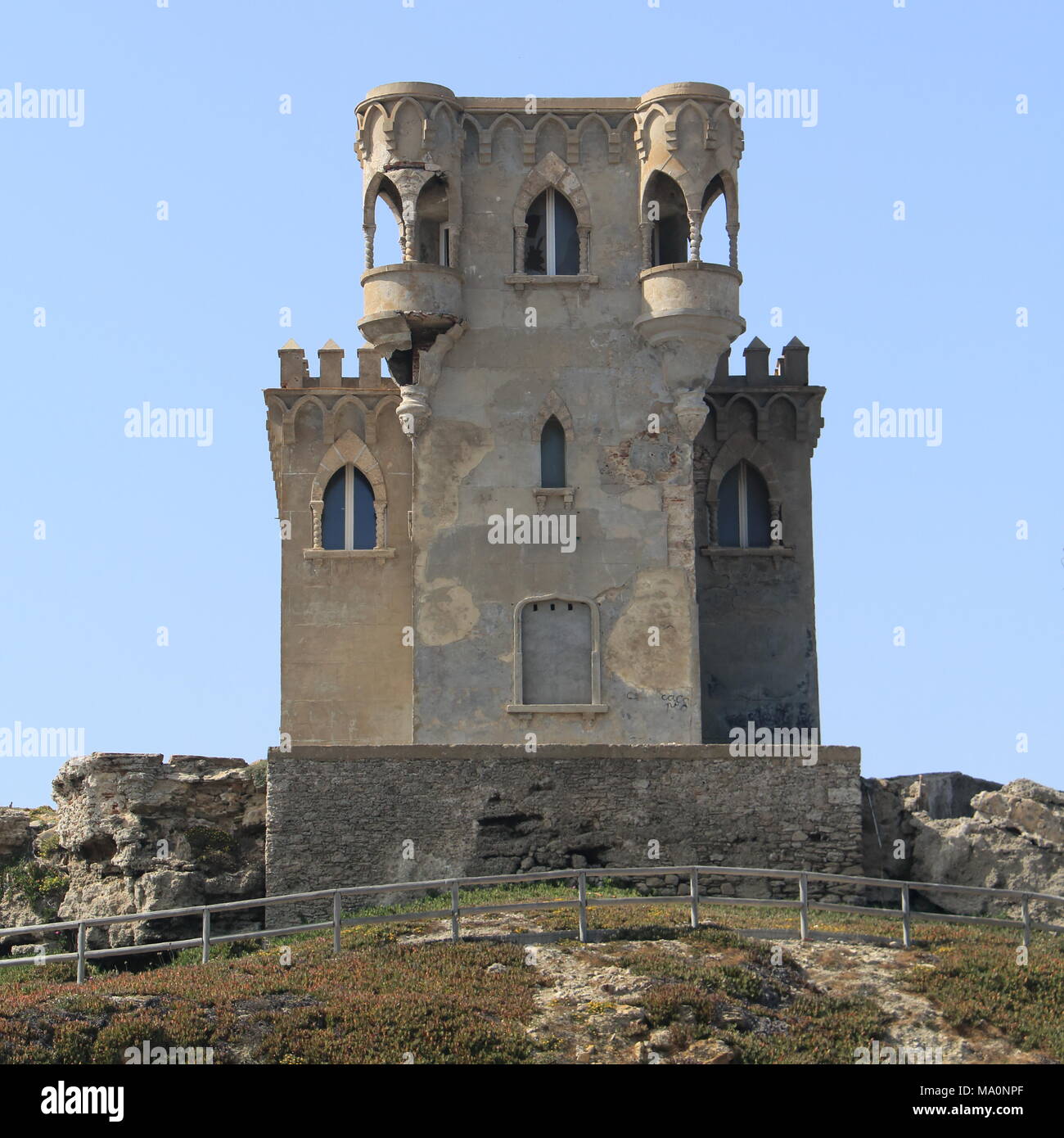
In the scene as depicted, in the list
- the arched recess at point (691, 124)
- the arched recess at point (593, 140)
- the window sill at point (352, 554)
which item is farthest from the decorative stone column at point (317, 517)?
the arched recess at point (691, 124)

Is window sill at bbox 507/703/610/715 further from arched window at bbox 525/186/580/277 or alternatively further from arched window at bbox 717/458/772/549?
arched window at bbox 525/186/580/277

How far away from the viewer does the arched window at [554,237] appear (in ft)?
133

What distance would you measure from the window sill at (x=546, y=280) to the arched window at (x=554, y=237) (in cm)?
39

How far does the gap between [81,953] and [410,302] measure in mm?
16180

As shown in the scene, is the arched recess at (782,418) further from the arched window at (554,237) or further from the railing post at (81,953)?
the railing post at (81,953)

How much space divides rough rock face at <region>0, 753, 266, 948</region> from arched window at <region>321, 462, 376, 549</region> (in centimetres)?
844

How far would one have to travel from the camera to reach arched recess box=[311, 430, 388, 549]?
140 feet

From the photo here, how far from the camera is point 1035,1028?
2609 cm

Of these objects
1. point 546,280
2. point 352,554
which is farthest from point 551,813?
point 546,280

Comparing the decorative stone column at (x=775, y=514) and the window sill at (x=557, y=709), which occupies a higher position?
the decorative stone column at (x=775, y=514)

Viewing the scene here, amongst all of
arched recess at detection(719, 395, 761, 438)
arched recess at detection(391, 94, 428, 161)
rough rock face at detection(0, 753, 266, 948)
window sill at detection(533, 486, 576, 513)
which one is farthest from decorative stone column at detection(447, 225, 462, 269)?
rough rock face at detection(0, 753, 266, 948)

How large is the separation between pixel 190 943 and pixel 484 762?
308 inches

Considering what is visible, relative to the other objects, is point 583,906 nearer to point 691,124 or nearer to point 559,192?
point 559,192
